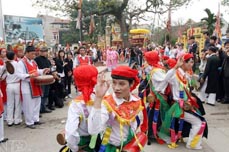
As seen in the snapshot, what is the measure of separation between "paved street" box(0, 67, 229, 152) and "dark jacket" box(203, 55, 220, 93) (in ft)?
3.11

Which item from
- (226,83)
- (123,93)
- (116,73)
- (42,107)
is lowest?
(42,107)

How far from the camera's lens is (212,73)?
27.5 feet

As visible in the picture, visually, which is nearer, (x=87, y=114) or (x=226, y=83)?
(x=87, y=114)

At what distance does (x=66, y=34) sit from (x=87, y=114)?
42581 mm

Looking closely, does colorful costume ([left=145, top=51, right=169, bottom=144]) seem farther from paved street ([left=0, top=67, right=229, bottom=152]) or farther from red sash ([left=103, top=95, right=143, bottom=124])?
red sash ([left=103, top=95, right=143, bottom=124])

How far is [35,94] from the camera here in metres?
6.39

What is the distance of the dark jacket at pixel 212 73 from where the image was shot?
27.1ft

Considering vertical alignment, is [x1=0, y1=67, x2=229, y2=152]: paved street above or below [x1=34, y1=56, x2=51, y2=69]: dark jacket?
below

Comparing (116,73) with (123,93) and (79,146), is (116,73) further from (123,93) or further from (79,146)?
(79,146)

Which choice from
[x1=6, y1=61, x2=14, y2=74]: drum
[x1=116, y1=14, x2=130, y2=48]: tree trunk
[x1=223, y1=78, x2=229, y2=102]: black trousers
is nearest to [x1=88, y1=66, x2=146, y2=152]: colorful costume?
[x1=6, y1=61, x2=14, y2=74]: drum

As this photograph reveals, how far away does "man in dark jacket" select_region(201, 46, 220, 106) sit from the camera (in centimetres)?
823

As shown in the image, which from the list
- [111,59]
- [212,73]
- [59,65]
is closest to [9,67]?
[59,65]

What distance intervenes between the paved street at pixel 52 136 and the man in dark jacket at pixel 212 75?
796mm

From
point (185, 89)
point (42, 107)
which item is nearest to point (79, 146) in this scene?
point (185, 89)
